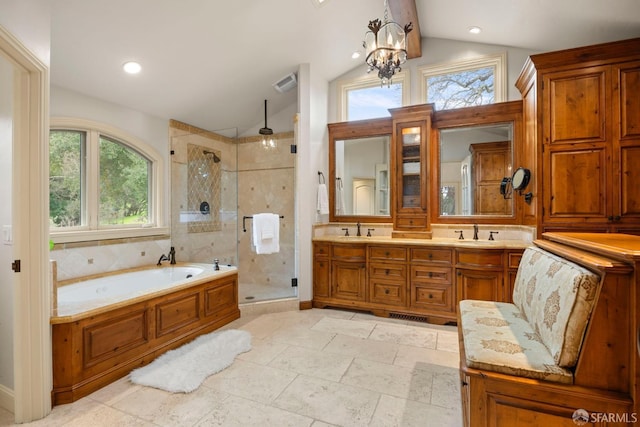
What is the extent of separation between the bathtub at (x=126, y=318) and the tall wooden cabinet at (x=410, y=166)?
217cm

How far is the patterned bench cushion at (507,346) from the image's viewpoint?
1227 millimetres

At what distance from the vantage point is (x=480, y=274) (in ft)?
10.1

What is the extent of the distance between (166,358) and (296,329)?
1.21m

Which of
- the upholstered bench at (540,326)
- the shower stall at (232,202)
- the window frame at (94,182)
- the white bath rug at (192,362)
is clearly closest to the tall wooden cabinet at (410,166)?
the shower stall at (232,202)

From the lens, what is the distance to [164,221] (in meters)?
3.82

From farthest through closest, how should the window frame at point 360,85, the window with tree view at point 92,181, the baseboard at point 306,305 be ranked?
1. the window frame at point 360,85
2. the baseboard at point 306,305
3. the window with tree view at point 92,181

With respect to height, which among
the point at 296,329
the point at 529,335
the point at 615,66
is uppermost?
the point at 615,66

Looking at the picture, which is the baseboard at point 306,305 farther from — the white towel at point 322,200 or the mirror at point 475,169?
the mirror at point 475,169

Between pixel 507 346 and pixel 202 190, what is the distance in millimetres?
3875

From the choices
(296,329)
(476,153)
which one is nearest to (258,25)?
(476,153)

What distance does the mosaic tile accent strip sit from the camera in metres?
4.10

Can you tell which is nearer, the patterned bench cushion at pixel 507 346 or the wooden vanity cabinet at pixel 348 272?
the patterned bench cushion at pixel 507 346

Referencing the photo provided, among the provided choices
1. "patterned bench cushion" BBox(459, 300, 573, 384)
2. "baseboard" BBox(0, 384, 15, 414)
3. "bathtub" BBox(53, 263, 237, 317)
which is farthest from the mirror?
"baseboard" BBox(0, 384, 15, 414)

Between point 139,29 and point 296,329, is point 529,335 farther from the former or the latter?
point 139,29
